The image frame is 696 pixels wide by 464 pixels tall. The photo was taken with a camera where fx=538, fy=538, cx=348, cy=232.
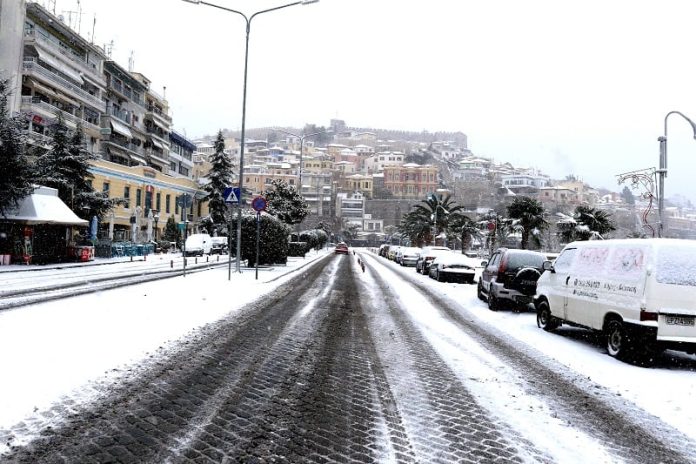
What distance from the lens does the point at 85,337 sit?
313 inches

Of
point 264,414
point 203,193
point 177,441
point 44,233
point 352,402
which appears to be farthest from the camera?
point 203,193

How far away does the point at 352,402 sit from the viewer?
17.6 feet

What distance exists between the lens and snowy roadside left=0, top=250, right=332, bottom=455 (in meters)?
5.22

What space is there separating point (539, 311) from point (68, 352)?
8.88 m

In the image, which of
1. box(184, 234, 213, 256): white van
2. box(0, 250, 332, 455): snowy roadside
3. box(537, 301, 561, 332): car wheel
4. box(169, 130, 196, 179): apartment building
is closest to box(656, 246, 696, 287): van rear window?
box(537, 301, 561, 332): car wheel

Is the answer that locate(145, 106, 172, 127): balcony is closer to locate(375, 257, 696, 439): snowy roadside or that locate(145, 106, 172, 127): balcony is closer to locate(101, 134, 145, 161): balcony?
locate(101, 134, 145, 161): balcony

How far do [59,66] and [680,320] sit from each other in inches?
2053

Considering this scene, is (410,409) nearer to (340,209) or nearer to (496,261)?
(496,261)

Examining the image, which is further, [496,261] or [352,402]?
[496,261]

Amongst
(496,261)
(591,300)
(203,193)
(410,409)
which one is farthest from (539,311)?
(203,193)

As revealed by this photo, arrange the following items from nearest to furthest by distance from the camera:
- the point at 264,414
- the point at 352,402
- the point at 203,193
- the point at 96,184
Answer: the point at 264,414 < the point at 352,402 < the point at 96,184 < the point at 203,193

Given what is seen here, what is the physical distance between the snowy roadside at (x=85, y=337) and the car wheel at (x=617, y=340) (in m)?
6.68

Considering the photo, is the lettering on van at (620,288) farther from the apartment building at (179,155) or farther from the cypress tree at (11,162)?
the apartment building at (179,155)

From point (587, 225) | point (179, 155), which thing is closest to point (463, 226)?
point (587, 225)
